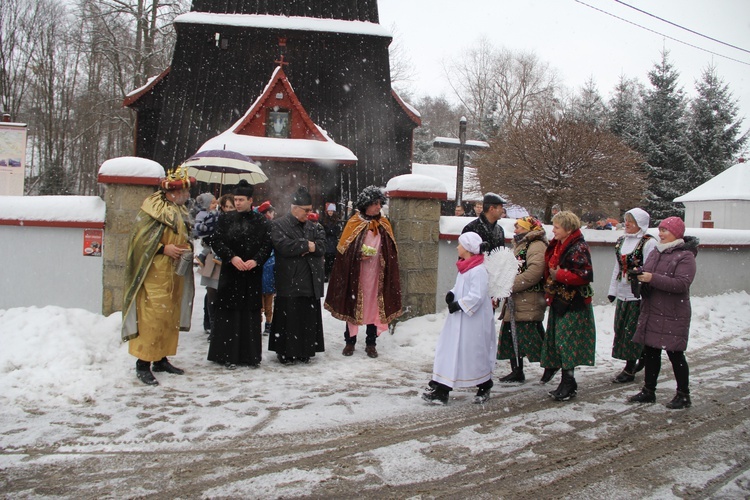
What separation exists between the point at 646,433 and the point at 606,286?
5.68m

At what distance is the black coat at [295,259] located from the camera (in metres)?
6.30

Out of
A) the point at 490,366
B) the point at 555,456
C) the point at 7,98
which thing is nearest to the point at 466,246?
the point at 490,366

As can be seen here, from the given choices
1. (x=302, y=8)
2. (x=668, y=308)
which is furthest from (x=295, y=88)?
(x=668, y=308)

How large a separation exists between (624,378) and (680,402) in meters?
0.87

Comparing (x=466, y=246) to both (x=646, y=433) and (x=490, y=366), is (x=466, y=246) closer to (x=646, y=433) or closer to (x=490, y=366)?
(x=490, y=366)

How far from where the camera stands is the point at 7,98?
29.4m

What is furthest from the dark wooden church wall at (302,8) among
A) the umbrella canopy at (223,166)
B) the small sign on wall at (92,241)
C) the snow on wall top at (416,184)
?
the small sign on wall at (92,241)

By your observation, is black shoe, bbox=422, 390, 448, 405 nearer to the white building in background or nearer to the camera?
the camera

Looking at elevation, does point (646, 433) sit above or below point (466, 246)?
below

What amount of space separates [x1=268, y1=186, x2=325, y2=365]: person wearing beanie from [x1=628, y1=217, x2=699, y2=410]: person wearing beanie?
322 cm

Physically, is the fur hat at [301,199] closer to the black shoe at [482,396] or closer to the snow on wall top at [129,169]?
the snow on wall top at [129,169]

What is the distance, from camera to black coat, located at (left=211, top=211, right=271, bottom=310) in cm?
609

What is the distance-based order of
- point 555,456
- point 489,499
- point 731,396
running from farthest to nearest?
point 731,396 → point 555,456 → point 489,499

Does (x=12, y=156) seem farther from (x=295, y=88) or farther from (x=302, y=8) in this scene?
(x=302, y=8)
